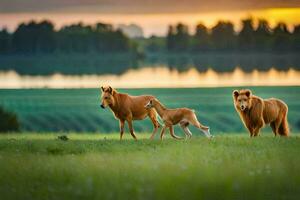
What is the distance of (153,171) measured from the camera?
62.6 ft

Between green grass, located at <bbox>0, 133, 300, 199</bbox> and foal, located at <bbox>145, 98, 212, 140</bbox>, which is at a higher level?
foal, located at <bbox>145, 98, 212, 140</bbox>

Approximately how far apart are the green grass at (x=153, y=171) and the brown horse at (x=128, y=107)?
2535mm

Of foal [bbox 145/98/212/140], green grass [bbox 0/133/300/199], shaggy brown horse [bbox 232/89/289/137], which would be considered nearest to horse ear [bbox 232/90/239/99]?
shaggy brown horse [bbox 232/89/289/137]

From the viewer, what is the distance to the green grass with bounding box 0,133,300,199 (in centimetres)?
1777

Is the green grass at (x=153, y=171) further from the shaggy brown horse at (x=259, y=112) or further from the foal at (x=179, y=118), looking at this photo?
the shaggy brown horse at (x=259, y=112)

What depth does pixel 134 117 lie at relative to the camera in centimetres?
2708

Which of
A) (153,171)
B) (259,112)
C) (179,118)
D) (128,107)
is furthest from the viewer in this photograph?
(259,112)

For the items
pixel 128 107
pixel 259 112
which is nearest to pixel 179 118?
pixel 128 107

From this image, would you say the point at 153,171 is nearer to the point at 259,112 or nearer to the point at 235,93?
the point at 235,93

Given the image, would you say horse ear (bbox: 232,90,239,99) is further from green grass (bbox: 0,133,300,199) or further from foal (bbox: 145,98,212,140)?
green grass (bbox: 0,133,300,199)

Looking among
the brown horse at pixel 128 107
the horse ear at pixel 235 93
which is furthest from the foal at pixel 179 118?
the horse ear at pixel 235 93

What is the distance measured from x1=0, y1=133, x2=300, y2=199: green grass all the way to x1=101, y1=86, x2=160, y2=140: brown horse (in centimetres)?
253

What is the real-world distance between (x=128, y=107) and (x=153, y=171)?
7.75 m

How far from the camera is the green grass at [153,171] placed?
17.8m
